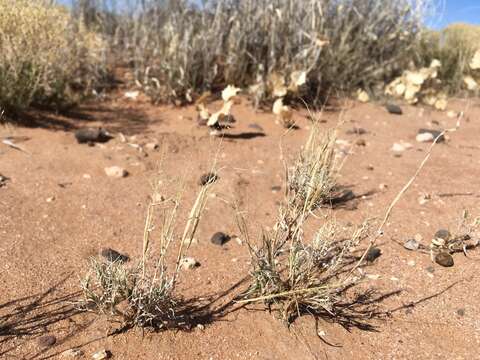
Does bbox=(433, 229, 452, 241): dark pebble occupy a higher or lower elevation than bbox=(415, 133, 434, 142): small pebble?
higher

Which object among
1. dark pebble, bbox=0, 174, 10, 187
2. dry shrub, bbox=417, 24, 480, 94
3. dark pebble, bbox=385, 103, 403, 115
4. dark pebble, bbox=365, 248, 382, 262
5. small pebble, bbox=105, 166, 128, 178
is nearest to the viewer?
dark pebble, bbox=365, 248, 382, 262

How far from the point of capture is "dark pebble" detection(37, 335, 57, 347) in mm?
1537

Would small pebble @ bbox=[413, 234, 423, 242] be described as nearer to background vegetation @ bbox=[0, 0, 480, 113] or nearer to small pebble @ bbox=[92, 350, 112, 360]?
small pebble @ bbox=[92, 350, 112, 360]

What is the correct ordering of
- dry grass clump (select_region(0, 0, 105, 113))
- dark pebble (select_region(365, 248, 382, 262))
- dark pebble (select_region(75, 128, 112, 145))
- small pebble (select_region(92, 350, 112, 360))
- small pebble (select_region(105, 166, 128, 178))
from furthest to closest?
dry grass clump (select_region(0, 0, 105, 113))
dark pebble (select_region(75, 128, 112, 145))
small pebble (select_region(105, 166, 128, 178))
dark pebble (select_region(365, 248, 382, 262))
small pebble (select_region(92, 350, 112, 360))

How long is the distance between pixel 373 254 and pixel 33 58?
2862 millimetres

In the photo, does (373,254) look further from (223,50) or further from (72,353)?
(223,50)

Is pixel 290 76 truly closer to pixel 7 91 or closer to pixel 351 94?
pixel 351 94

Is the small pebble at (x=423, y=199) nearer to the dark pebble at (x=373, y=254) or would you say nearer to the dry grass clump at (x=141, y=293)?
the dark pebble at (x=373, y=254)

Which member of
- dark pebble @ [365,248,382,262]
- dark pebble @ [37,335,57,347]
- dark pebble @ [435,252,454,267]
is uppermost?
dark pebble @ [435,252,454,267]

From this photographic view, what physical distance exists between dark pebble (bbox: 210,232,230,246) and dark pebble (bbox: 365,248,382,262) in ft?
2.13

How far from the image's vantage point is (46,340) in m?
1.55

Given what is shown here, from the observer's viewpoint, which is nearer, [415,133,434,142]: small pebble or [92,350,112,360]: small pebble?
[92,350,112,360]: small pebble

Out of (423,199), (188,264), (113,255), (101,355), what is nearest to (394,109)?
(423,199)

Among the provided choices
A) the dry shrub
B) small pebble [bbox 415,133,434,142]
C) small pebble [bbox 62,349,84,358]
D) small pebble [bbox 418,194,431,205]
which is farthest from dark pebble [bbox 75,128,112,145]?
the dry shrub
